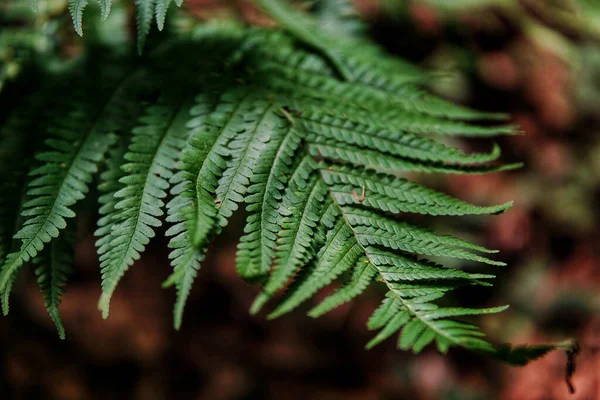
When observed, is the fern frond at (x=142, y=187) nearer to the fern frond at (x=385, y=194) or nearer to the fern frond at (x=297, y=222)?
the fern frond at (x=297, y=222)

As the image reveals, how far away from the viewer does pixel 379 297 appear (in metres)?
2.80

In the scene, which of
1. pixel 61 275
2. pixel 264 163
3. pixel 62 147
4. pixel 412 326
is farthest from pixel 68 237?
pixel 412 326

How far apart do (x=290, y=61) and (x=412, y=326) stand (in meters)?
1.08

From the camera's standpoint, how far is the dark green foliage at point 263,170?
1.20 meters

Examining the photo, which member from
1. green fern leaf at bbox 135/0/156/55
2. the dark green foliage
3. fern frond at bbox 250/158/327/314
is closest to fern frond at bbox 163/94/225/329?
the dark green foliage

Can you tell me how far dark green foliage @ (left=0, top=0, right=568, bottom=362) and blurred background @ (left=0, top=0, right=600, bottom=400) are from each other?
1069mm

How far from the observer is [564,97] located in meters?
3.36

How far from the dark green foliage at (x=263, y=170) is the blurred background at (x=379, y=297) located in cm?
107

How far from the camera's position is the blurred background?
2.80m

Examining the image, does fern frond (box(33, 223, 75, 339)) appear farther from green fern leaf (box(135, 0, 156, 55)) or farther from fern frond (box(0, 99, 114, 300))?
green fern leaf (box(135, 0, 156, 55))

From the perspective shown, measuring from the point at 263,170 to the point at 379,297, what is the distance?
168 centimetres

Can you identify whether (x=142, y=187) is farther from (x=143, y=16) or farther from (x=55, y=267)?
(x=143, y=16)

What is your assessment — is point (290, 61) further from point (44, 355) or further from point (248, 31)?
point (44, 355)

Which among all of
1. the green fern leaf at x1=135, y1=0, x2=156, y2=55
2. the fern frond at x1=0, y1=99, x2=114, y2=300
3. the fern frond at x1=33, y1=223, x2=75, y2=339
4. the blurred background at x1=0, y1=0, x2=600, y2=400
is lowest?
the blurred background at x1=0, y1=0, x2=600, y2=400
